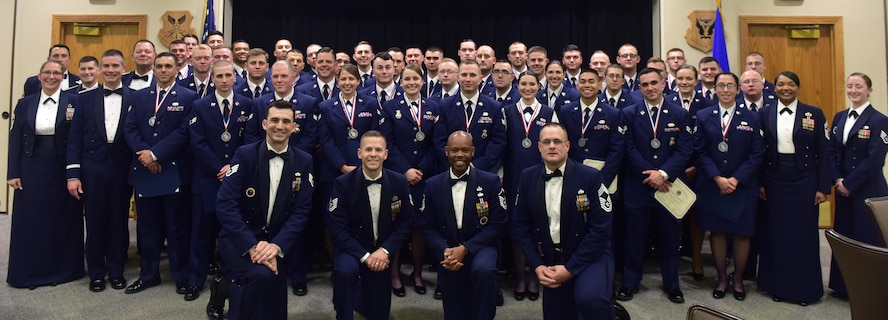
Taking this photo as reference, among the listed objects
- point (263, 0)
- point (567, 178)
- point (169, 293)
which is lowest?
point (169, 293)

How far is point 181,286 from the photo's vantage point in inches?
156

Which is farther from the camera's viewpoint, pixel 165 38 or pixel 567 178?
pixel 165 38

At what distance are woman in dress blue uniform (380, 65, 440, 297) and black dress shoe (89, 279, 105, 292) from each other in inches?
82.1

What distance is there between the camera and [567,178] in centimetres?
309

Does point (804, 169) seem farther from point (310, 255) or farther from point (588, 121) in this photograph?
point (310, 255)

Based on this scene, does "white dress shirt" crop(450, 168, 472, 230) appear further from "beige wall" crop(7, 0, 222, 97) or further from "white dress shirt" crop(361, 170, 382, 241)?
"beige wall" crop(7, 0, 222, 97)

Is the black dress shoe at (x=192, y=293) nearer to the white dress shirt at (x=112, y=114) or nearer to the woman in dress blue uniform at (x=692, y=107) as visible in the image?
the white dress shirt at (x=112, y=114)

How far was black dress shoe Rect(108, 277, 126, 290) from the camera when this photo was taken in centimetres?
404

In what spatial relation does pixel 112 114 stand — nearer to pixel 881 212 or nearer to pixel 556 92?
pixel 556 92

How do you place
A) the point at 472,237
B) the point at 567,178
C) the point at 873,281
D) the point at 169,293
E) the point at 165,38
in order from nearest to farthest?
the point at 873,281
the point at 567,178
the point at 472,237
the point at 169,293
the point at 165,38

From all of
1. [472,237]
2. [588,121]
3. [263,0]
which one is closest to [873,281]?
[472,237]

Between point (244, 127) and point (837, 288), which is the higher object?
point (244, 127)

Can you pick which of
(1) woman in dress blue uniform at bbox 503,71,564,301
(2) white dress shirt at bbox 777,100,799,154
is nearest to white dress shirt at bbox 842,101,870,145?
(2) white dress shirt at bbox 777,100,799,154

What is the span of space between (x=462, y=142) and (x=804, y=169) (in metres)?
2.54
